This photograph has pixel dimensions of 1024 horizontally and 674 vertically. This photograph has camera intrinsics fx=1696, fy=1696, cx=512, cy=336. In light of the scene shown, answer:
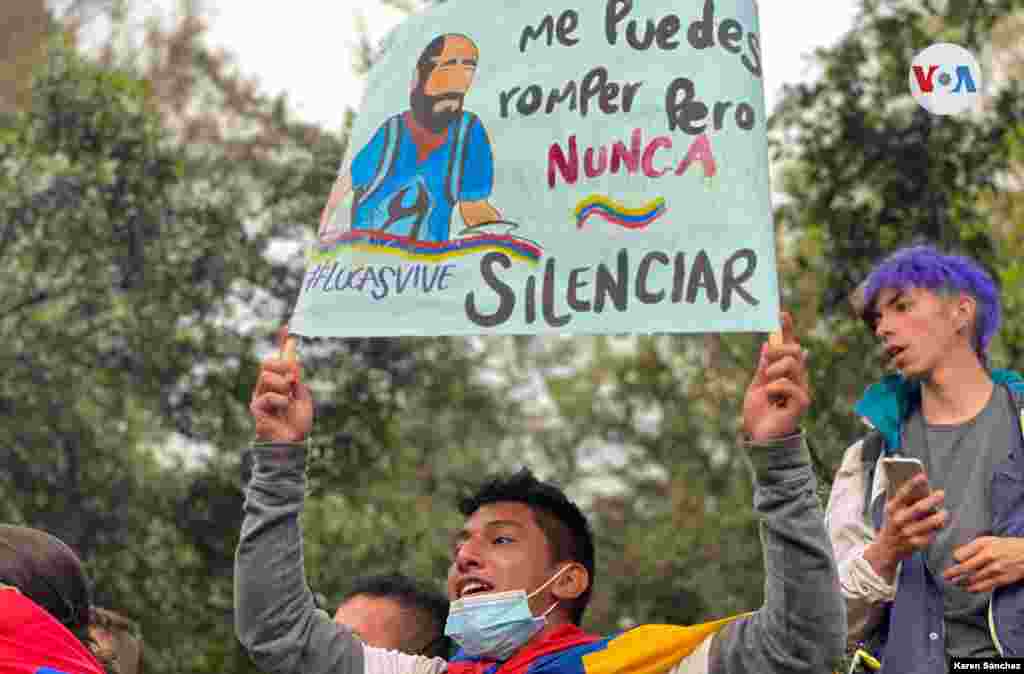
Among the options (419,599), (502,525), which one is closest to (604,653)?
(502,525)

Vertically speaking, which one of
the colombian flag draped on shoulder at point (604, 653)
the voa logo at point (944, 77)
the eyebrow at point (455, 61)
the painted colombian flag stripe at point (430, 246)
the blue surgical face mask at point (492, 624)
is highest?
the voa logo at point (944, 77)

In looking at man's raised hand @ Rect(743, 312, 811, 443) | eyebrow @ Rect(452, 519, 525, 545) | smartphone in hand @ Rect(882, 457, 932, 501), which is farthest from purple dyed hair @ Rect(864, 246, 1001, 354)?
man's raised hand @ Rect(743, 312, 811, 443)

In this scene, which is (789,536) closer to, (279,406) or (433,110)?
(279,406)

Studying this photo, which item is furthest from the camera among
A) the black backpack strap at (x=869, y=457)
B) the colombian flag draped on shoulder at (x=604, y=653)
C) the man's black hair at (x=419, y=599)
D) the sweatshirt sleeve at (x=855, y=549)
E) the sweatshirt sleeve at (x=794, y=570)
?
the man's black hair at (x=419, y=599)

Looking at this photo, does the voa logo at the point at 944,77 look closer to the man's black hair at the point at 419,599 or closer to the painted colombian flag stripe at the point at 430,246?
the painted colombian flag stripe at the point at 430,246

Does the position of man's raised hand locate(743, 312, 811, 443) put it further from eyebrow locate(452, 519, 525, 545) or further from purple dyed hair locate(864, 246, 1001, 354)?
purple dyed hair locate(864, 246, 1001, 354)

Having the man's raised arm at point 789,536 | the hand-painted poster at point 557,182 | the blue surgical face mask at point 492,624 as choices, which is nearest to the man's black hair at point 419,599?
the blue surgical face mask at point 492,624

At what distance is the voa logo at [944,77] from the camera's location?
4.72 meters

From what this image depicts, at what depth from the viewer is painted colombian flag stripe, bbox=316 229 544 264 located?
3936 mm

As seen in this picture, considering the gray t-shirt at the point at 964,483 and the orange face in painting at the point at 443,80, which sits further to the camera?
the gray t-shirt at the point at 964,483

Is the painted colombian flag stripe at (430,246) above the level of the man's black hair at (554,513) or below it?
above

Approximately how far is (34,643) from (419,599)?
1.74 m

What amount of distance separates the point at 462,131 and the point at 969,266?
162cm

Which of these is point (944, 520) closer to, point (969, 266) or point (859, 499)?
point (859, 499)
